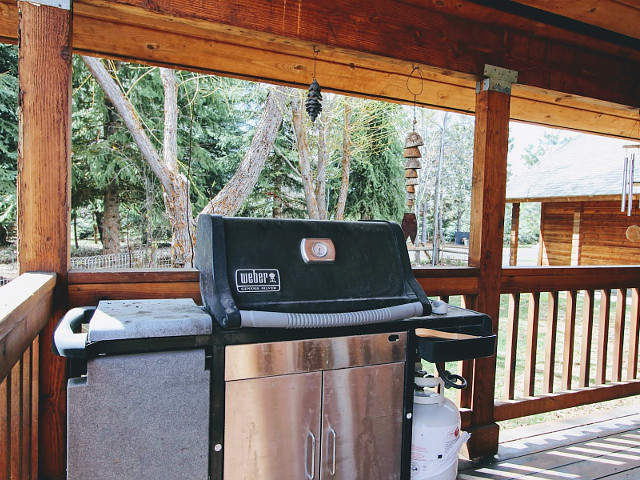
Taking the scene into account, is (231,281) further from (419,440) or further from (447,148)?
(447,148)

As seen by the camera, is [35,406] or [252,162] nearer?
[35,406]

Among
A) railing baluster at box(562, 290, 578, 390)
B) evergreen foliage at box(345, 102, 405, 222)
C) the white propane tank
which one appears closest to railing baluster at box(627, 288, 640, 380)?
railing baluster at box(562, 290, 578, 390)

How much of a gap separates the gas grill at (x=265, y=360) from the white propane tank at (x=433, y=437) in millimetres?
71

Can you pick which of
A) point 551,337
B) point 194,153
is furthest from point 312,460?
point 194,153

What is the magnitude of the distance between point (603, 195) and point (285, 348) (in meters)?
9.96

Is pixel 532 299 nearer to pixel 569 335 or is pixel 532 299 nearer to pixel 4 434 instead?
pixel 569 335

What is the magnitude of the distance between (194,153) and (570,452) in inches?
400

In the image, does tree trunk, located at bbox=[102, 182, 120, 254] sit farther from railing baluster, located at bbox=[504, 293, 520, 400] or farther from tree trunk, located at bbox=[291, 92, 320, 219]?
railing baluster, located at bbox=[504, 293, 520, 400]

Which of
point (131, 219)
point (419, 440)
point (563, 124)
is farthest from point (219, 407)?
point (131, 219)

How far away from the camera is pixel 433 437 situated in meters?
1.70

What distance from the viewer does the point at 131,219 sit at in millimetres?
12531

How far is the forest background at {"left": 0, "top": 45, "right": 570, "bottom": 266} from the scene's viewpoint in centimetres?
740

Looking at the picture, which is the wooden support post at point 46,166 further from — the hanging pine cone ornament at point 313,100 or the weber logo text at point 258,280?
the hanging pine cone ornament at point 313,100

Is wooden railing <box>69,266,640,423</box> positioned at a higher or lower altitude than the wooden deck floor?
higher
